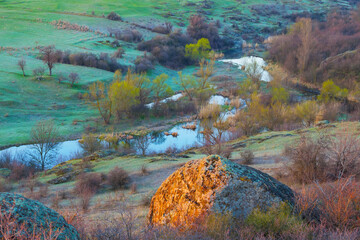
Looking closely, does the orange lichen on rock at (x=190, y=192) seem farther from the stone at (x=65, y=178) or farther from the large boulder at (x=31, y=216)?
the stone at (x=65, y=178)

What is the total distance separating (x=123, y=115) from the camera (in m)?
37.1

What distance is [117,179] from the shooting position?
617 inches

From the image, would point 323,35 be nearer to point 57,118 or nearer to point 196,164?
point 57,118

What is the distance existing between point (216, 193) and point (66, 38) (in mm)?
60684

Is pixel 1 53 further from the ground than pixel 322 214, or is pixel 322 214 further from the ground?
pixel 322 214

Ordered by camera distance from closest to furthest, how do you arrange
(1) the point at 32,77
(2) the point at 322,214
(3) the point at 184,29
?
(2) the point at 322,214, (1) the point at 32,77, (3) the point at 184,29

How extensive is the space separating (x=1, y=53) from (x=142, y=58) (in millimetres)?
22609

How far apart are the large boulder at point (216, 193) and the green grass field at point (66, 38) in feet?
85.3

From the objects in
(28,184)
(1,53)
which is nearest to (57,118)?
(28,184)

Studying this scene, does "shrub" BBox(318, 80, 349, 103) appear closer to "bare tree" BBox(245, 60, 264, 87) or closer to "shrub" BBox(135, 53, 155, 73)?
"bare tree" BBox(245, 60, 264, 87)

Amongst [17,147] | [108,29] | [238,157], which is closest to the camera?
[238,157]

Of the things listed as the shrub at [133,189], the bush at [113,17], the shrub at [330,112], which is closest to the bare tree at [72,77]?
the shrub at [133,189]

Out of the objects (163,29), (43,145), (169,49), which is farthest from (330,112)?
(163,29)

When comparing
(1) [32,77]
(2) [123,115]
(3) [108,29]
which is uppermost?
(3) [108,29]
